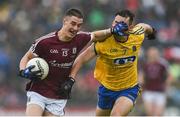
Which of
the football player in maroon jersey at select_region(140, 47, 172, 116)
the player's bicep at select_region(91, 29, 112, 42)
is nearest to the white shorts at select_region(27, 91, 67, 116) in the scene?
the player's bicep at select_region(91, 29, 112, 42)

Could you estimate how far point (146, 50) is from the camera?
18859 mm

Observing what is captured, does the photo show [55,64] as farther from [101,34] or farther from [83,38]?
[101,34]

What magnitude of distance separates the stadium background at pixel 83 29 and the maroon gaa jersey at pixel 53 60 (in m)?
7.52

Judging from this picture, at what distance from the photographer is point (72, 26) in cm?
1030

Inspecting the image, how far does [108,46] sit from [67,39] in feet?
3.64

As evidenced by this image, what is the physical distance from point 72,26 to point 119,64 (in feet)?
4.77

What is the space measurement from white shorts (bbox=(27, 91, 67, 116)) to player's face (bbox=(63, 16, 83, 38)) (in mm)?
938

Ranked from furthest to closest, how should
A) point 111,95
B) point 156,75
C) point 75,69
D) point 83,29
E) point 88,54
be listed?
point 83,29, point 156,75, point 111,95, point 88,54, point 75,69

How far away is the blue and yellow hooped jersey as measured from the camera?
11.4 metres

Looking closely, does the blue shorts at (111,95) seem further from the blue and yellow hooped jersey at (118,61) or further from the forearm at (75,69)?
the forearm at (75,69)

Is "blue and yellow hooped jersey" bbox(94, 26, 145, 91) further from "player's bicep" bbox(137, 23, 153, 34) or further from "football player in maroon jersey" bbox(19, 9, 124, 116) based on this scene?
"football player in maroon jersey" bbox(19, 9, 124, 116)

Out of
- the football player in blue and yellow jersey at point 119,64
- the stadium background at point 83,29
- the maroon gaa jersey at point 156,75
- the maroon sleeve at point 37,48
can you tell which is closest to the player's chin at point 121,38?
the football player in blue and yellow jersey at point 119,64

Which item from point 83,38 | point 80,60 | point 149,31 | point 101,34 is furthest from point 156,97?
point 83,38

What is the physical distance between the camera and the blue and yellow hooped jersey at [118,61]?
37.3 feet
